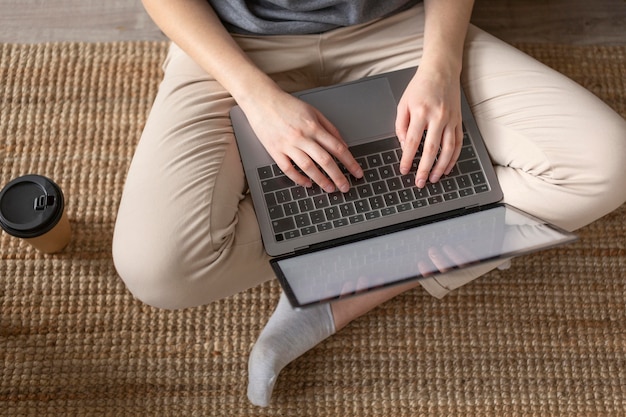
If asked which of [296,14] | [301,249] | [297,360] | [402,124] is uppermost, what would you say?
[296,14]

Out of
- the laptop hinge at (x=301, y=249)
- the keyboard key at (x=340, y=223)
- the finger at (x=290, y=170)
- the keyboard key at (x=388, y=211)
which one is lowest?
the laptop hinge at (x=301, y=249)

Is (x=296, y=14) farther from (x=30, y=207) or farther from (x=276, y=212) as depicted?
(x=30, y=207)

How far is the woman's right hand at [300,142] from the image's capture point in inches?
33.3

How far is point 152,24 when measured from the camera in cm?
128

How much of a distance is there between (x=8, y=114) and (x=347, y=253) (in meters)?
0.76

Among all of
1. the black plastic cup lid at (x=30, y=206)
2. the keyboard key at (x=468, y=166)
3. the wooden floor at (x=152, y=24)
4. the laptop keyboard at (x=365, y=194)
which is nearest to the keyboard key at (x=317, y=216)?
the laptop keyboard at (x=365, y=194)

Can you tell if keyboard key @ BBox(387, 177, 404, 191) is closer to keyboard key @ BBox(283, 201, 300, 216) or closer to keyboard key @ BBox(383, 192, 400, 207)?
keyboard key @ BBox(383, 192, 400, 207)

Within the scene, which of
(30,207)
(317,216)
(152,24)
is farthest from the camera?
(152,24)

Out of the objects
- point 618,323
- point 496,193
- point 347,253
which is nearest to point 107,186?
point 347,253

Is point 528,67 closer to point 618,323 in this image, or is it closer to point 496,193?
point 496,193

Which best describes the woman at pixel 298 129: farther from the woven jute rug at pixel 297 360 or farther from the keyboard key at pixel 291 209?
the woven jute rug at pixel 297 360

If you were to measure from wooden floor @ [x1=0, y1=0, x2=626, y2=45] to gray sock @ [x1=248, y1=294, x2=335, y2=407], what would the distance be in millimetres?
627

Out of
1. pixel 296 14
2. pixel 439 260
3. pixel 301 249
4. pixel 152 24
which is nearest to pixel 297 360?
pixel 301 249

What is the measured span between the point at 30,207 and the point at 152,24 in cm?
48
